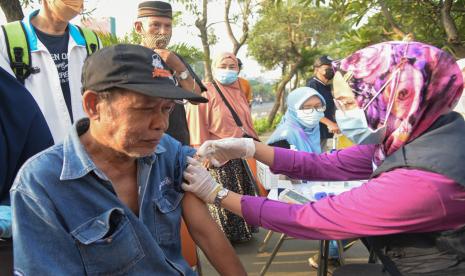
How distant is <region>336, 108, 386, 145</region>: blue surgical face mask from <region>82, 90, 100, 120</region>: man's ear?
98 centimetres

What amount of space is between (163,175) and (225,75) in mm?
2456

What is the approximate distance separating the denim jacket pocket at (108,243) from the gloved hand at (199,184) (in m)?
0.33

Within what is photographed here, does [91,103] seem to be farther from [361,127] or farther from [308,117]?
[308,117]

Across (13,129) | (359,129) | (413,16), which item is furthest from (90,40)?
(413,16)

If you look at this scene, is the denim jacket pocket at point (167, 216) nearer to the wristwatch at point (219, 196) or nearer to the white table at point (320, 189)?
the wristwatch at point (219, 196)

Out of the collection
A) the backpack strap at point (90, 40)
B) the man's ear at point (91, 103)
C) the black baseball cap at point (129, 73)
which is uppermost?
the backpack strap at point (90, 40)

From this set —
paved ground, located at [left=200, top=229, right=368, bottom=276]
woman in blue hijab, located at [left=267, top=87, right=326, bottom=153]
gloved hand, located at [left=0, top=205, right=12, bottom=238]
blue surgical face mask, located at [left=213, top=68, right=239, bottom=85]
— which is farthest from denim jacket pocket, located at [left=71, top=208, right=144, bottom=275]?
blue surgical face mask, located at [left=213, top=68, right=239, bottom=85]

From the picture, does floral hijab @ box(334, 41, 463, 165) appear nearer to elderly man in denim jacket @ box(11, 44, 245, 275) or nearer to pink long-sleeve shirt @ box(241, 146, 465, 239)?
pink long-sleeve shirt @ box(241, 146, 465, 239)

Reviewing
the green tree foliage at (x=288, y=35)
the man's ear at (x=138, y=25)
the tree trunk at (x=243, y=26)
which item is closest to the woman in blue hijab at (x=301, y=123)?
the man's ear at (x=138, y=25)

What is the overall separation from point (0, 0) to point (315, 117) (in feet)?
9.13

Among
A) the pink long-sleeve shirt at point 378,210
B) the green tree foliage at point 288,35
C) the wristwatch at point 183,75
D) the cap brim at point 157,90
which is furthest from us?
the green tree foliage at point 288,35

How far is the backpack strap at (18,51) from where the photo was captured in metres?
2.02

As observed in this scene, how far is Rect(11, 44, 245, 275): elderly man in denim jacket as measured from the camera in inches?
49.2

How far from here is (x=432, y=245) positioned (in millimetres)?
1543
